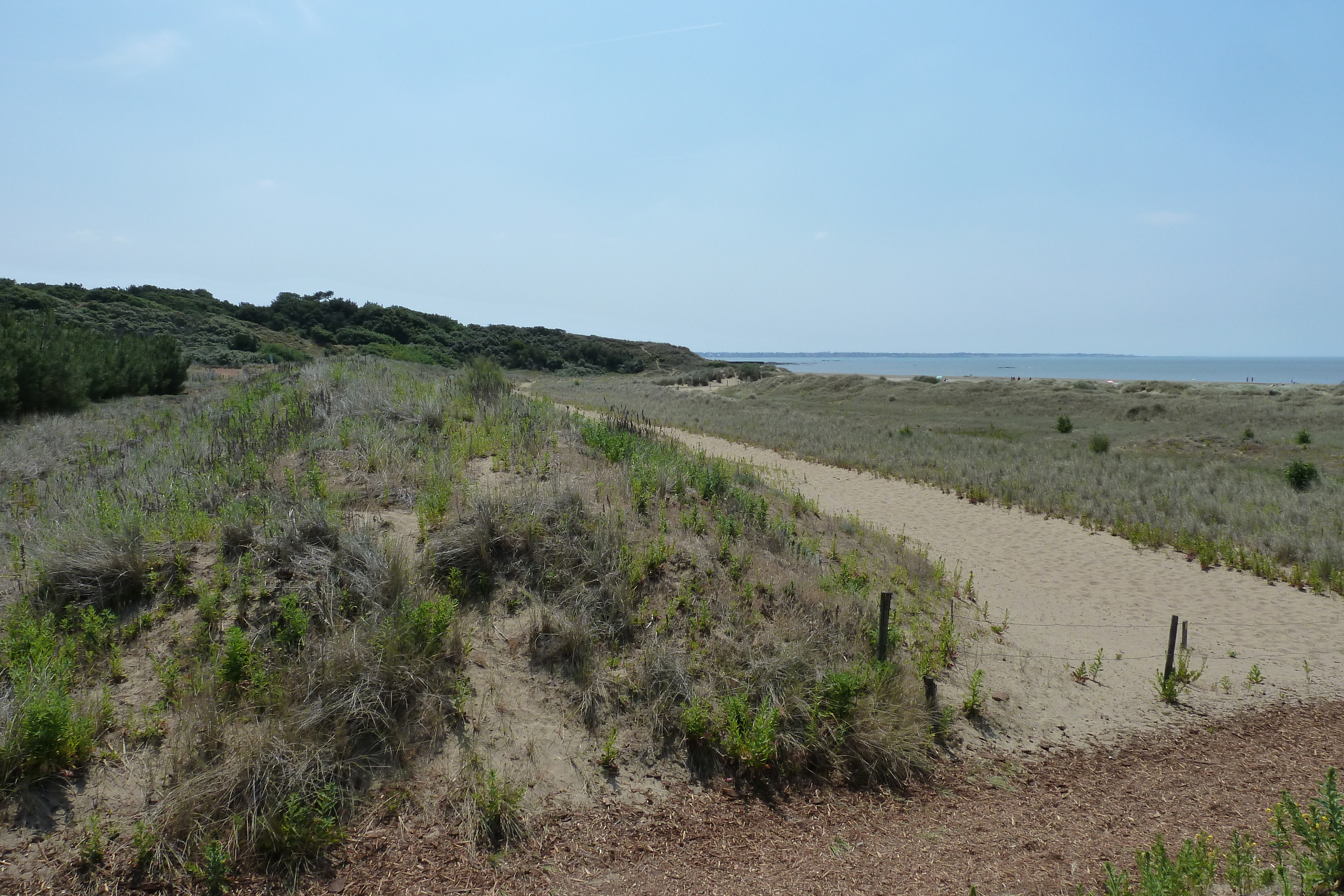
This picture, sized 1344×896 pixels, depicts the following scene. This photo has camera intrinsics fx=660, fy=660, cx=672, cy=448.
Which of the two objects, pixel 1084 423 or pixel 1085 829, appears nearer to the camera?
pixel 1085 829

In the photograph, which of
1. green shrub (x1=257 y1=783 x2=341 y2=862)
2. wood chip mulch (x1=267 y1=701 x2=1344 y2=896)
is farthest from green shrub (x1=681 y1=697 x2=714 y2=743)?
green shrub (x1=257 y1=783 x2=341 y2=862)

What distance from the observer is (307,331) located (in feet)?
167

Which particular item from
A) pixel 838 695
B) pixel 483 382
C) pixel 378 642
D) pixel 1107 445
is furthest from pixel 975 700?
pixel 1107 445

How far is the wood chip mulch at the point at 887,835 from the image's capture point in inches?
140

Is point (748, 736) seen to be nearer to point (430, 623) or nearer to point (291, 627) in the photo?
point (430, 623)

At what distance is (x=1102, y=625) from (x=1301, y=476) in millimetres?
11427

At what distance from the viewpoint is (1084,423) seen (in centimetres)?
3025

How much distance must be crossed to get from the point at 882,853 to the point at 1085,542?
10103 mm

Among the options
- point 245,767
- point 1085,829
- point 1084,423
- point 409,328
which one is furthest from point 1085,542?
point 409,328

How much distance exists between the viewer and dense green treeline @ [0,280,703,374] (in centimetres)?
3662

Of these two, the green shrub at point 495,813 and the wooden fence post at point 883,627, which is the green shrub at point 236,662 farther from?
the wooden fence post at point 883,627

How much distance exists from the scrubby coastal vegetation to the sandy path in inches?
43.3

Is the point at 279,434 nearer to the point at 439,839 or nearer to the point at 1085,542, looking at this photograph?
the point at 439,839

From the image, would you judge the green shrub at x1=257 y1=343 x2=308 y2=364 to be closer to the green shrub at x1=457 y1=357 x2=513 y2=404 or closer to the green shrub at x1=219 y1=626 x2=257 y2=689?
the green shrub at x1=457 y1=357 x2=513 y2=404
